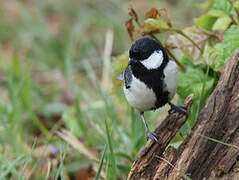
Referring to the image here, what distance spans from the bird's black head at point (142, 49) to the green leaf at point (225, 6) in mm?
653

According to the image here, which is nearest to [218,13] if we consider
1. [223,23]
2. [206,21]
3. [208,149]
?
[223,23]

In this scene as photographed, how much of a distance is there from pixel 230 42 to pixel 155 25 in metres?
0.41

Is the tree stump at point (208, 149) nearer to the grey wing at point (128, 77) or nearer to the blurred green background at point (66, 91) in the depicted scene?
the blurred green background at point (66, 91)

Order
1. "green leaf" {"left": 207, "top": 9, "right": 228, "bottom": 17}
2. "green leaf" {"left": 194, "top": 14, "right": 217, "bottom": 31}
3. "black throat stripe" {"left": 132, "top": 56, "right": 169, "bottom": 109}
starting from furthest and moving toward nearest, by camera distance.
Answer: "green leaf" {"left": 194, "top": 14, "right": 217, "bottom": 31} → "green leaf" {"left": 207, "top": 9, "right": 228, "bottom": 17} → "black throat stripe" {"left": 132, "top": 56, "right": 169, "bottom": 109}

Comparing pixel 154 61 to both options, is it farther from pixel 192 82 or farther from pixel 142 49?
pixel 192 82

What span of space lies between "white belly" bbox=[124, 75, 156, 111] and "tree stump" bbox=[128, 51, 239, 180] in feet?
0.65

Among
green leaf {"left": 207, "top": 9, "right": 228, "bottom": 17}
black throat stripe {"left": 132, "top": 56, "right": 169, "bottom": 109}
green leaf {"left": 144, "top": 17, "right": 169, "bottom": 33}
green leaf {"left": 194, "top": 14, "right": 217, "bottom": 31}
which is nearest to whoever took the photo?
black throat stripe {"left": 132, "top": 56, "right": 169, "bottom": 109}

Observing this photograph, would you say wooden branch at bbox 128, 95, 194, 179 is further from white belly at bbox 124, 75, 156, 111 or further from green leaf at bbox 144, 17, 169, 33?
green leaf at bbox 144, 17, 169, 33

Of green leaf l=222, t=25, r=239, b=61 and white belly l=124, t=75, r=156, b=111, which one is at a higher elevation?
green leaf l=222, t=25, r=239, b=61

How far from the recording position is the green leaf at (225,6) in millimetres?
2023

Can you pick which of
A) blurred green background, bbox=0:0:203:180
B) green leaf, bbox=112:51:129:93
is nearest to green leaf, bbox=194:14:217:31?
blurred green background, bbox=0:0:203:180

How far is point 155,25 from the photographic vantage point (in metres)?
1.91

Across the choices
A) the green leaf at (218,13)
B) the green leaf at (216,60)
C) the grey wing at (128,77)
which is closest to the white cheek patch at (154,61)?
the grey wing at (128,77)

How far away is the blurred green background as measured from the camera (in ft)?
7.27
